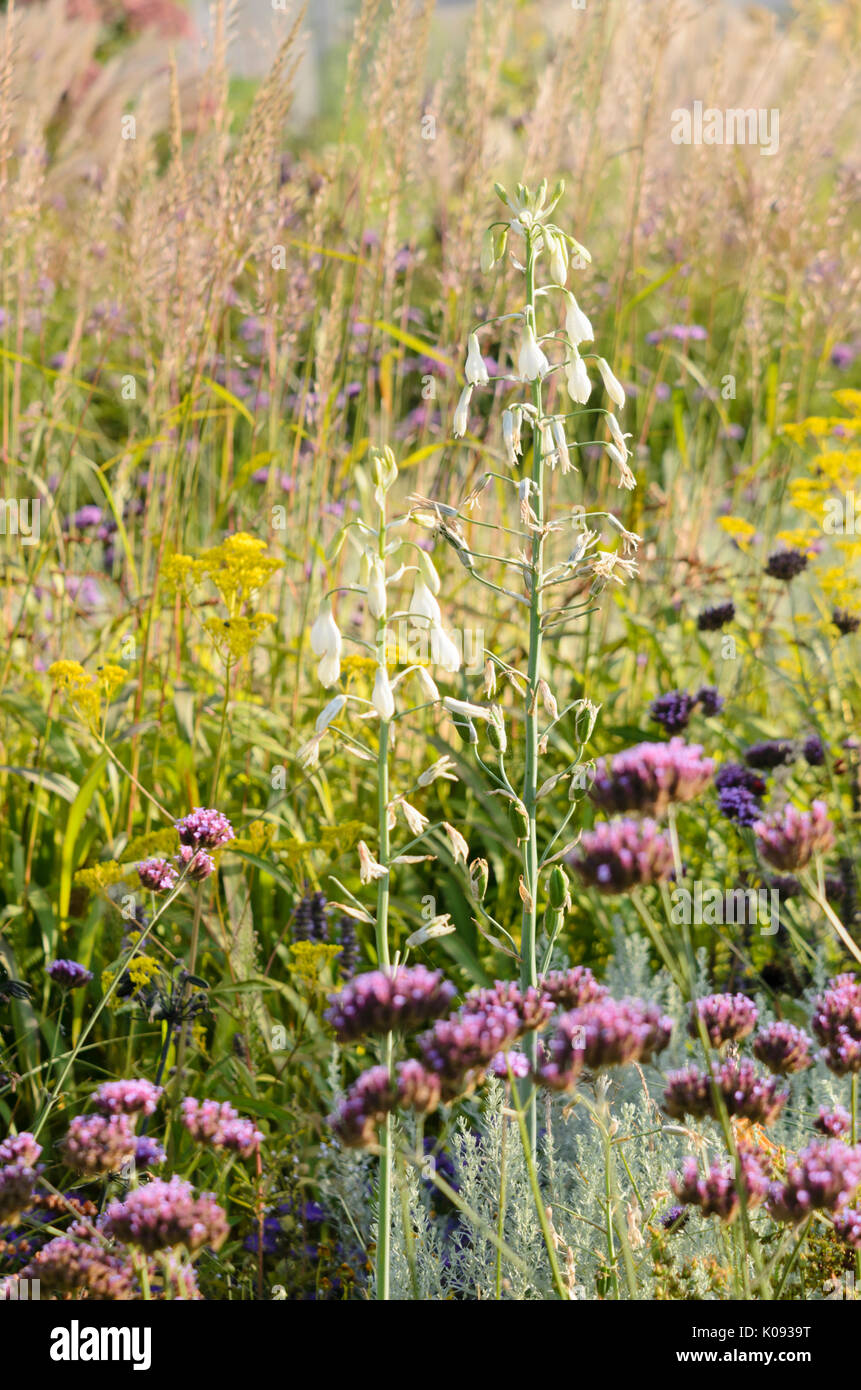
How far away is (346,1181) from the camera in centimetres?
191

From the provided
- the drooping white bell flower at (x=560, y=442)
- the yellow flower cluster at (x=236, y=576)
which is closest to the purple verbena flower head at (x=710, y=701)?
the yellow flower cluster at (x=236, y=576)

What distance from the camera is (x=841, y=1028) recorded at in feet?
4.62

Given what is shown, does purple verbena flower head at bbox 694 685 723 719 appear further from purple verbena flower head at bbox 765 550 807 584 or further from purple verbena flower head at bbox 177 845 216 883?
purple verbena flower head at bbox 177 845 216 883

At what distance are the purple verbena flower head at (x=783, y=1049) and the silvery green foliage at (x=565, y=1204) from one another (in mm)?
157

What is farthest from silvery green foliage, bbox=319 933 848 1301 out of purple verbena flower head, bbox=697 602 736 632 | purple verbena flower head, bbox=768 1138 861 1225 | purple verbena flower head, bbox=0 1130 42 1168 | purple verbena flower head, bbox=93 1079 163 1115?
purple verbena flower head, bbox=697 602 736 632

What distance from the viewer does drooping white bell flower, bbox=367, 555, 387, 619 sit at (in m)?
1.39

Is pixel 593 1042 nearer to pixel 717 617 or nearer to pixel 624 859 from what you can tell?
pixel 624 859

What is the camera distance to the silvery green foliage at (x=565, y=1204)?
5.15ft

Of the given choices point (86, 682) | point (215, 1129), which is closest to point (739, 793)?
point (86, 682)

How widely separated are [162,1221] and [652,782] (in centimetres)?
66

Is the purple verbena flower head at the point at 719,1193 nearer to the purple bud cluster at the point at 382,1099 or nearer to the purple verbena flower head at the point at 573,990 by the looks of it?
the purple verbena flower head at the point at 573,990

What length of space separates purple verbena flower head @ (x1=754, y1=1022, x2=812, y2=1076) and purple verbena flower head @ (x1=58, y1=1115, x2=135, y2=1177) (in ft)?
2.53
